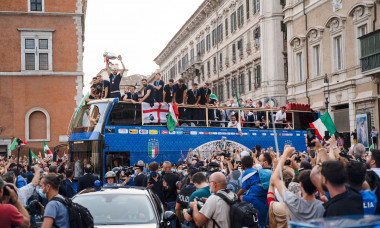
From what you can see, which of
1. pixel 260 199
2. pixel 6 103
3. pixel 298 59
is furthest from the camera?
pixel 6 103

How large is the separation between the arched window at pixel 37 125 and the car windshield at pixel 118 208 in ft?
92.5

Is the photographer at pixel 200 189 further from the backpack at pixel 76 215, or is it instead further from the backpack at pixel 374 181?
the backpack at pixel 374 181

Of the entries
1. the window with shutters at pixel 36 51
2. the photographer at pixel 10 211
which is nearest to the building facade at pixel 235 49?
the window with shutters at pixel 36 51

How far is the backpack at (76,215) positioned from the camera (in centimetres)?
632

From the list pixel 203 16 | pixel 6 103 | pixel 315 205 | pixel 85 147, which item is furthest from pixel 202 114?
pixel 203 16

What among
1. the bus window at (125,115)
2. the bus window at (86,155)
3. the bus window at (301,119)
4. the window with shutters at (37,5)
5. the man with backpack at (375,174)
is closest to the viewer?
the man with backpack at (375,174)

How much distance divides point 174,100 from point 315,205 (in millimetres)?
14651

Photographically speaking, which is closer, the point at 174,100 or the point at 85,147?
the point at 85,147

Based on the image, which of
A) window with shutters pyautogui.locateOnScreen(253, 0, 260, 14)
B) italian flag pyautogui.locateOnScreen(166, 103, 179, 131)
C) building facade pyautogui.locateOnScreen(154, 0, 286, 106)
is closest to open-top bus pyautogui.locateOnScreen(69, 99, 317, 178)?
italian flag pyautogui.locateOnScreen(166, 103, 179, 131)

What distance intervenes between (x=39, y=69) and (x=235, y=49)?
16.5 meters

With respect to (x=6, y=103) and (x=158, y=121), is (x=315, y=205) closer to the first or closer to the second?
(x=158, y=121)

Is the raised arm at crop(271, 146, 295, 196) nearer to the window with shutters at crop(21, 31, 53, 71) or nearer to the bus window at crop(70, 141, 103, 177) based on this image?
the bus window at crop(70, 141, 103, 177)

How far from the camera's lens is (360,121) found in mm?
26688

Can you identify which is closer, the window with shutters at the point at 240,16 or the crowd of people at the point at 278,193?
the crowd of people at the point at 278,193
